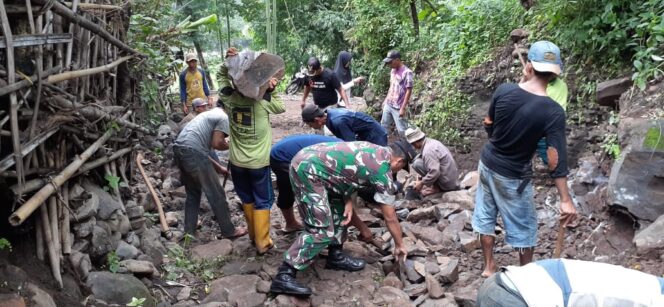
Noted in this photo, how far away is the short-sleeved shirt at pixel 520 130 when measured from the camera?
3.55 m

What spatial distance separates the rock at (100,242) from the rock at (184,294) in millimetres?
641

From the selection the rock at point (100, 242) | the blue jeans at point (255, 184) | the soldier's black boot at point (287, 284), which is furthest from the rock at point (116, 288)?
the blue jeans at point (255, 184)

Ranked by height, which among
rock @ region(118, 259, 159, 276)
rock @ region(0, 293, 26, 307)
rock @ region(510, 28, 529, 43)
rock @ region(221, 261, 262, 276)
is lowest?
rock @ region(221, 261, 262, 276)

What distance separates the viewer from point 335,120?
524 centimetres

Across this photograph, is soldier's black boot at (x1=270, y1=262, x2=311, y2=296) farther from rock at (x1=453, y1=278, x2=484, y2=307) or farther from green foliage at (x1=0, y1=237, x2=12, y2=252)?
green foliage at (x1=0, y1=237, x2=12, y2=252)

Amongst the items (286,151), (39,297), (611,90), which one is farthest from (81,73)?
(611,90)

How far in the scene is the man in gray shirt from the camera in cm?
516

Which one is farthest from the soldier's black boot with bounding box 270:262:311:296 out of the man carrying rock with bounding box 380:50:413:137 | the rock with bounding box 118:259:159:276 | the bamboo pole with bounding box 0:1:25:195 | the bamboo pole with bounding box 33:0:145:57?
the man carrying rock with bounding box 380:50:413:137

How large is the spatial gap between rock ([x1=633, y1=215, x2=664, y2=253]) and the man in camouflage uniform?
1.89m

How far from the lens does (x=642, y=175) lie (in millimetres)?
4508

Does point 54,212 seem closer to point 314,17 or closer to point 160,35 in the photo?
point 160,35

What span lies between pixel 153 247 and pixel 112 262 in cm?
69

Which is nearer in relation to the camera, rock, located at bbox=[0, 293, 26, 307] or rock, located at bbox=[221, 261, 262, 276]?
rock, located at bbox=[0, 293, 26, 307]

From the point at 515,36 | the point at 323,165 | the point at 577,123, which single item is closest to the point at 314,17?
the point at 515,36
